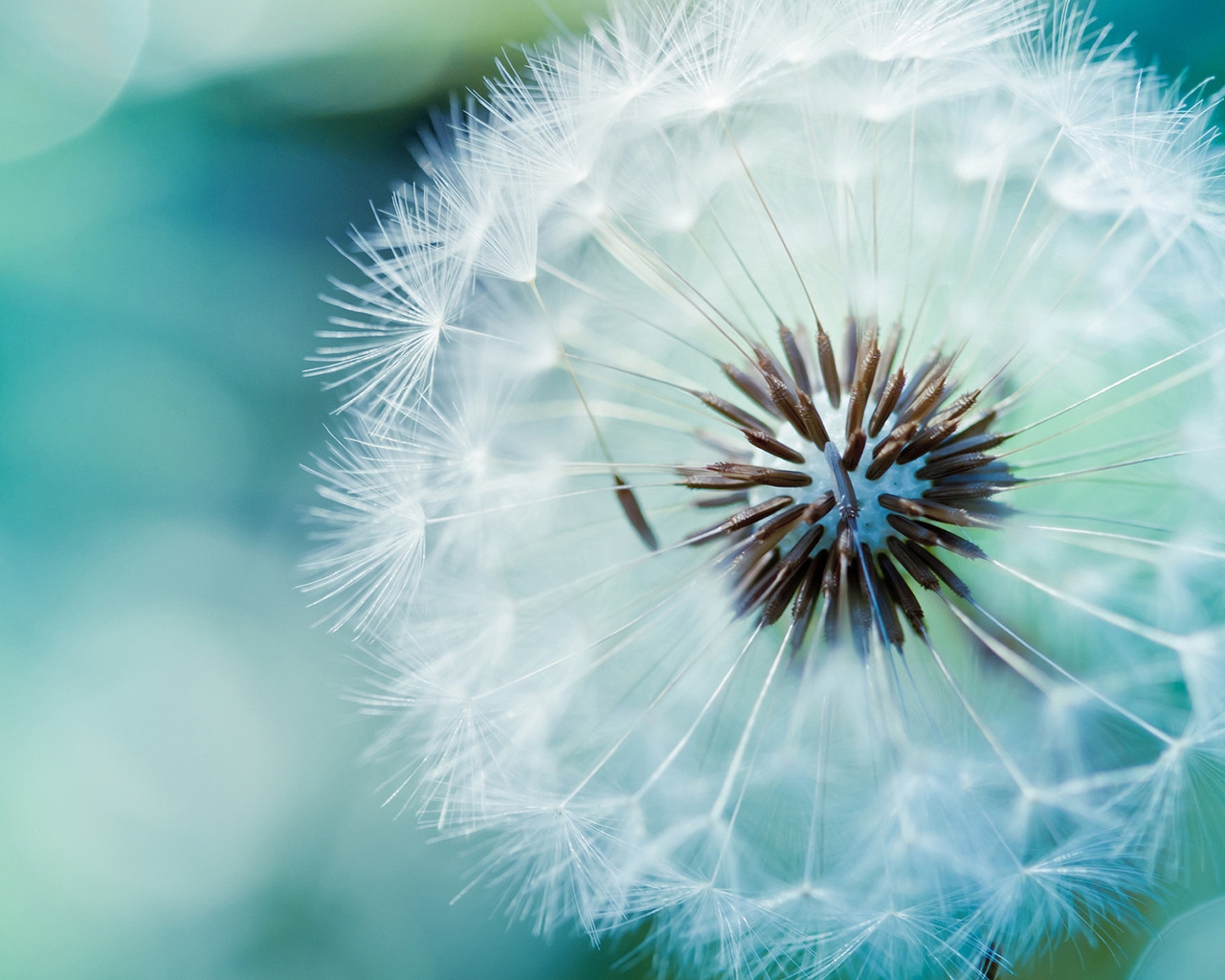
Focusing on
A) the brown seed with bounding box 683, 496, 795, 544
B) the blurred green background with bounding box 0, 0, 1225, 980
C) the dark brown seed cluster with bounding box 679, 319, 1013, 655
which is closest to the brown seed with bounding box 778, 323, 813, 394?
the dark brown seed cluster with bounding box 679, 319, 1013, 655

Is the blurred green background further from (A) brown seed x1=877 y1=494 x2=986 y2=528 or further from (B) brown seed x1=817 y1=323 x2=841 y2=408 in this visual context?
(A) brown seed x1=877 y1=494 x2=986 y2=528

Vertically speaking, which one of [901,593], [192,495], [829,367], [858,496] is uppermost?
[192,495]

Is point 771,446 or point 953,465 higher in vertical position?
point 771,446

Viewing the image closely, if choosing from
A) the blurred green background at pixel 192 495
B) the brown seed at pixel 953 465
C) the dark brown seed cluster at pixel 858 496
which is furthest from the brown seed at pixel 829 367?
the blurred green background at pixel 192 495

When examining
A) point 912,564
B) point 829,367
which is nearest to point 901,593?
point 912,564

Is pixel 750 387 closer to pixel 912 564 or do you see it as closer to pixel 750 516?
pixel 750 516

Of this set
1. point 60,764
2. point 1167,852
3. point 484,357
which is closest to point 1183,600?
point 1167,852
